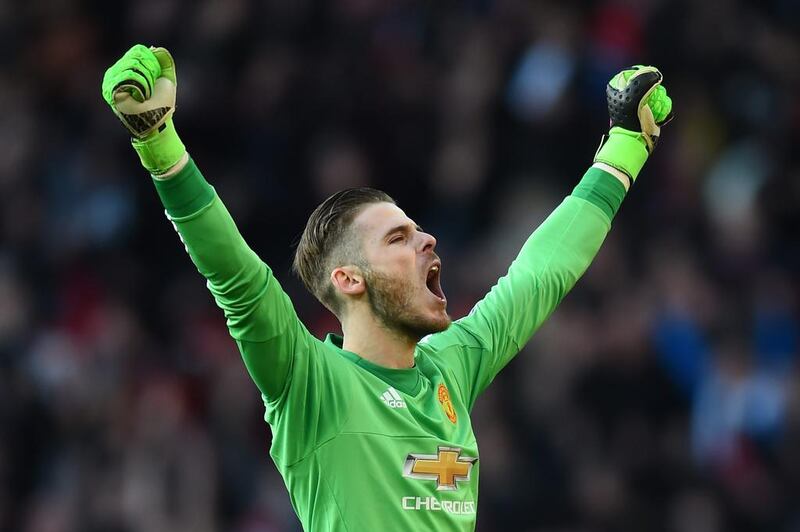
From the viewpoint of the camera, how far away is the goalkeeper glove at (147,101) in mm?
3793

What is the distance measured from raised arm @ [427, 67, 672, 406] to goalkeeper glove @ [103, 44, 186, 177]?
1398 mm

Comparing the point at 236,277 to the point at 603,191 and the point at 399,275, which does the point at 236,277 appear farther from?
the point at 603,191

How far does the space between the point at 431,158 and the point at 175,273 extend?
2157 millimetres

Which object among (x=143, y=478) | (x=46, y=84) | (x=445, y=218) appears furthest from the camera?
(x=46, y=84)

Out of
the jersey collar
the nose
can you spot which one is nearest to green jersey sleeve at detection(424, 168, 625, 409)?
the jersey collar

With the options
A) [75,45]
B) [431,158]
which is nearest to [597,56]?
[431,158]

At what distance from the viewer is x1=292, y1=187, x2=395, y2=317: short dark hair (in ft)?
15.2

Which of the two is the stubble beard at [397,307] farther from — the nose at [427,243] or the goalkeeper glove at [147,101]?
the goalkeeper glove at [147,101]

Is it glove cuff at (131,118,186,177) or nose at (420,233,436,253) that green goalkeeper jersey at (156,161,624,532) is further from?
nose at (420,233,436,253)

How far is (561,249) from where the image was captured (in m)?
5.15

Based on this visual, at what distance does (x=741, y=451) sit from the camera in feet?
32.0

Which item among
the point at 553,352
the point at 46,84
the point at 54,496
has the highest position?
the point at 46,84

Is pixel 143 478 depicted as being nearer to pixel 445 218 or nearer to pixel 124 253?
pixel 124 253

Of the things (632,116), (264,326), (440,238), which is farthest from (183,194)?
(440,238)
